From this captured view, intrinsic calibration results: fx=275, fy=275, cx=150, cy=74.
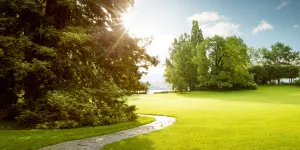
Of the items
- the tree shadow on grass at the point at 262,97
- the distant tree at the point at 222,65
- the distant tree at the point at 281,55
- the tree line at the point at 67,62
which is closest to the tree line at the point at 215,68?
the distant tree at the point at 222,65

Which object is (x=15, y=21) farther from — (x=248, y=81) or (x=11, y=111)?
(x=248, y=81)

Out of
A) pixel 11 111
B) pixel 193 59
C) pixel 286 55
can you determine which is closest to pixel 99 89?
pixel 11 111

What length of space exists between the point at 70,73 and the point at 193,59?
154ft

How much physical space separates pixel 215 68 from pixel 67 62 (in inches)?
1919

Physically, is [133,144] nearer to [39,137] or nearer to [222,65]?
[39,137]

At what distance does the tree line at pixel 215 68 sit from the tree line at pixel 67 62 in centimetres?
4033

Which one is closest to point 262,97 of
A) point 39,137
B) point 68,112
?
point 68,112

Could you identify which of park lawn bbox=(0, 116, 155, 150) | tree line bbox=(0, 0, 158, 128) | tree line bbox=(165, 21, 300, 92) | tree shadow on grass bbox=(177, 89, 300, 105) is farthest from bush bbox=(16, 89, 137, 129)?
tree line bbox=(165, 21, 300, 92)

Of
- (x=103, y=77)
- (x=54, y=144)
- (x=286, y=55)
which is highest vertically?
(x=286, y=55)

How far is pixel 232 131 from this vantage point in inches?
504

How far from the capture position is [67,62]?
1516cm

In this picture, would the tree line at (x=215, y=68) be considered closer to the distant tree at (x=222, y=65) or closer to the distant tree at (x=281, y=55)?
A: the distant tree at (x=222, y=65)

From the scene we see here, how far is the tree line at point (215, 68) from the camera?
188 feet

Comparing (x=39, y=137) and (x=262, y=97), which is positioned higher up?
(x=262, y=97)
